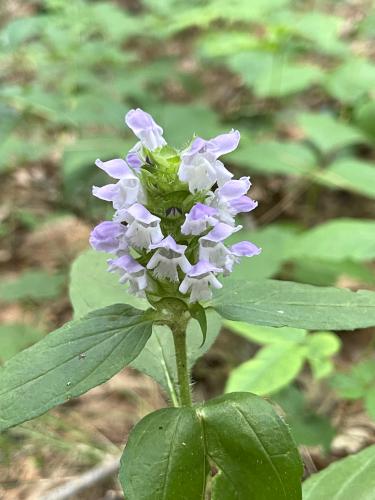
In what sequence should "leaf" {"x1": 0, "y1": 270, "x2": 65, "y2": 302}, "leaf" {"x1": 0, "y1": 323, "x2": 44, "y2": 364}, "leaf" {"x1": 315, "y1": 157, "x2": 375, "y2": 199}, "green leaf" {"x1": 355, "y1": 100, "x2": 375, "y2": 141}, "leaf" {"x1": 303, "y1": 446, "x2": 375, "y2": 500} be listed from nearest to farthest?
"leaf" {"x1": 303, "y1": 446, "x2": 375, "y2": 500}, "leaf" {"x1": 0, "y1": 323, "x2": 44, "y2": 364}, "leaf" {"x1": 315, "y1": 157, "x2": 375, "y2": 199}, "leaf" {"x1": 0, "y1": 270, "x2": 65, "y2": 302}, "green leaf" {"x1": 355, "y1": 100, "x2": 375, "y2": 141}

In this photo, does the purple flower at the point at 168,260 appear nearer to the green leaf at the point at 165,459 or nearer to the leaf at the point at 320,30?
the green leaf at the point at 165,459

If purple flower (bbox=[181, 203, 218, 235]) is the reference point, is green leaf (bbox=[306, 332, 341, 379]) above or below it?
below

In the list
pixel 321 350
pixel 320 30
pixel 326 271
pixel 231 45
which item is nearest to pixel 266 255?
pixel 326 271

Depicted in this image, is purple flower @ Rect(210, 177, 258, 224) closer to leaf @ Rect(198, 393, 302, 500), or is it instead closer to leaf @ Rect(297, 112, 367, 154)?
leaf @ Rect(198, 393, 302, 500)

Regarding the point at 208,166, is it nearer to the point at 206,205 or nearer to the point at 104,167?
the point at 206,205

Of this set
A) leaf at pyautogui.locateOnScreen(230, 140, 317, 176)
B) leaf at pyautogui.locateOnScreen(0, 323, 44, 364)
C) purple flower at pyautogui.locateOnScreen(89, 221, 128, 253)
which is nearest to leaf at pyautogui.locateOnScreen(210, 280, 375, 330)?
Result: purple flower at pyautogui.locateOnScreen(89, 221, 128, 253)

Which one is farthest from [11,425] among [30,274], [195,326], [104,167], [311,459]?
[30,274]
